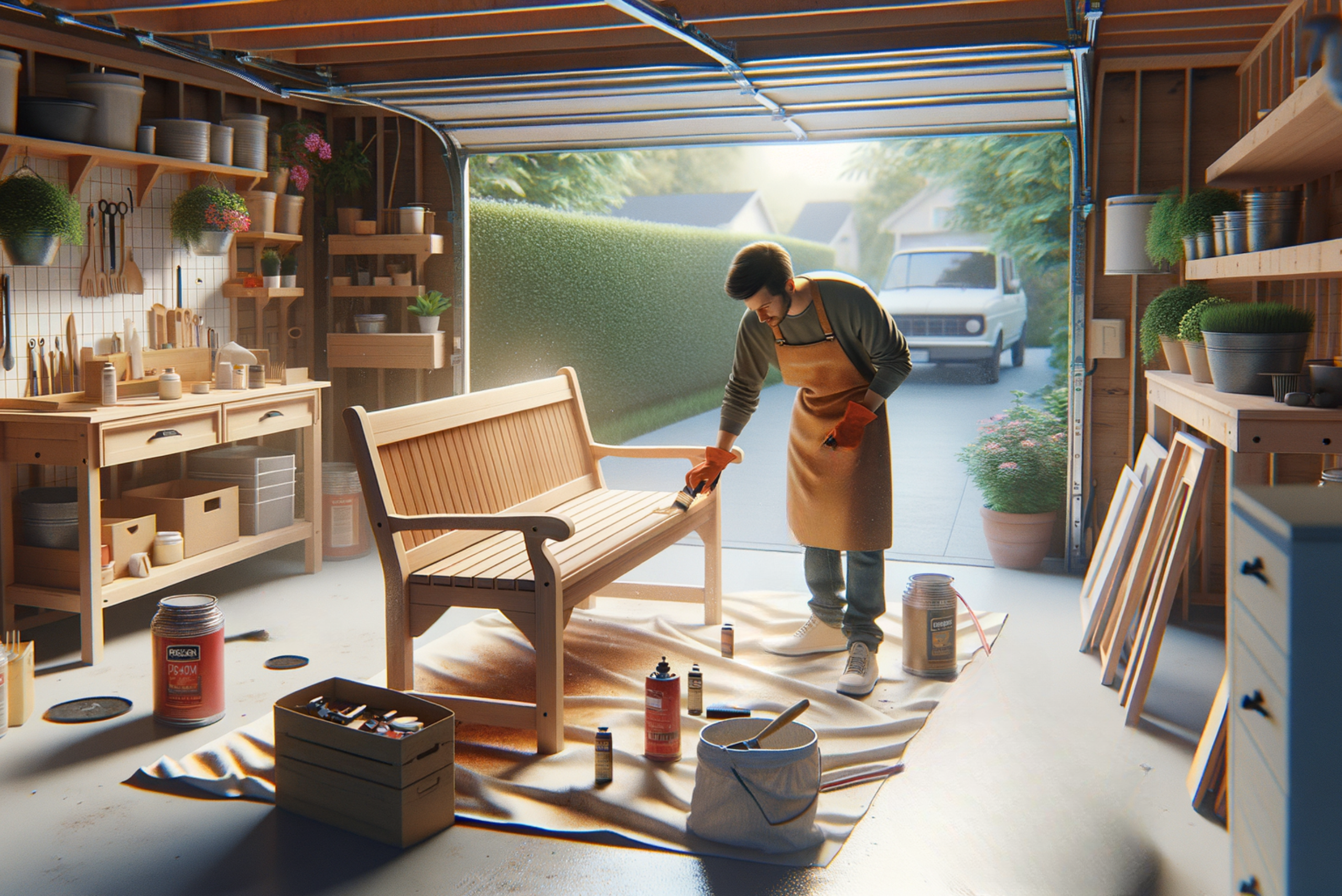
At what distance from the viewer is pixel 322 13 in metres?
4.48

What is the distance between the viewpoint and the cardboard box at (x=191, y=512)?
5.16 meters

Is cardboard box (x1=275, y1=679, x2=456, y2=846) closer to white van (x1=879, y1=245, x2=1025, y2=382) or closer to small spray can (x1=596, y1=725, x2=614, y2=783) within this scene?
small spray can (x1=596, y1=725, x2=614, y2=783)

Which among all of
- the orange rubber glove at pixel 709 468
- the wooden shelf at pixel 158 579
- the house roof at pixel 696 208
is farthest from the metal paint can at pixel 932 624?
the house roof at pixel 696 208

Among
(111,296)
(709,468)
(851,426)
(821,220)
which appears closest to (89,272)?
(111,296)

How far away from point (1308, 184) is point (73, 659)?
5.22m

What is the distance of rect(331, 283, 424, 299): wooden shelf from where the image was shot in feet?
22.1

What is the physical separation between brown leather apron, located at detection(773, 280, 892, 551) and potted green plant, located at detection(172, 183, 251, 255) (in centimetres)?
304

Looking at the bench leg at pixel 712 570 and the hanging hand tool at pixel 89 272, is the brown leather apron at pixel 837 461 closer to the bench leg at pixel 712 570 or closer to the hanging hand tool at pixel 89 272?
the bench leg at pixel 712 570

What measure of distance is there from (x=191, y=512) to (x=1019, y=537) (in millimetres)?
4177

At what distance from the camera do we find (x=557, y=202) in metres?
14.9

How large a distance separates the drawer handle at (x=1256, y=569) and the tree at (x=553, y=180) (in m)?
11.1

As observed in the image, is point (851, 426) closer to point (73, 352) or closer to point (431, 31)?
point (431, 31)

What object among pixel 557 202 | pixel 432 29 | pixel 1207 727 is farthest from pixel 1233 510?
pixel 557 202

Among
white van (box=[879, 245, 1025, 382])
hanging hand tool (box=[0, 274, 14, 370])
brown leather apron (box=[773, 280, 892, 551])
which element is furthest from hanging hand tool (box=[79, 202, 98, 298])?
white van (box=[879, 245, 1025, 382])
